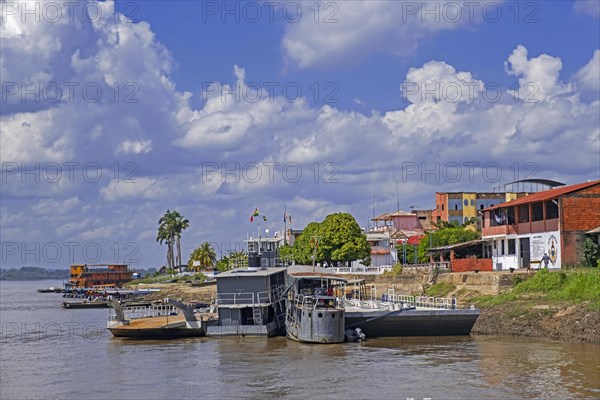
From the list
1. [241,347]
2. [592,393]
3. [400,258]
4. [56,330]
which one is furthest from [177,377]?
[400,258]

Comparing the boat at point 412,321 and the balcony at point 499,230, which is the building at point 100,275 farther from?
the boat at point 412,321

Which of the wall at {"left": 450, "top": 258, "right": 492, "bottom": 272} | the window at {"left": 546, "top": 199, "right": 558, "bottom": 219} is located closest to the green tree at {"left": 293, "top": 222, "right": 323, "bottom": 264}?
the wall at {"left": 450, "top": 258, "right": 492, "bottom": 272}

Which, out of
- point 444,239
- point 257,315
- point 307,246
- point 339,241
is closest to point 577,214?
point 257,315

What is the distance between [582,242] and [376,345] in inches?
726

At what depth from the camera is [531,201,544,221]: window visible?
188 feet

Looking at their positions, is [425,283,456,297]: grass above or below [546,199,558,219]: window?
below

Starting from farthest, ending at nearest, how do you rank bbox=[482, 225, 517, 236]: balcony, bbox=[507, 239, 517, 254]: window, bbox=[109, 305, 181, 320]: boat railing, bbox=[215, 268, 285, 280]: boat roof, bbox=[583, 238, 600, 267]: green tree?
bbox=[482, 225, 517, 236]: balcony
bbox=[507, 239, 517, 254]: window
bbox=[109, 305, 181, 320]: boat railing
bbox=[583, 238, 600, 267]: green tree
bbox=[215, 268, 285, 280]: boat roof

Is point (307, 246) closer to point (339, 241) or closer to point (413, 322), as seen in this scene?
point (339, 241)

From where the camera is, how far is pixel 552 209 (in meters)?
55.3

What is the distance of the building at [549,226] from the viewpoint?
5316 cm

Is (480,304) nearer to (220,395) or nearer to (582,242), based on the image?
(582,242)

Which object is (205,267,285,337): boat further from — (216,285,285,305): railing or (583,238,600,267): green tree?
(583,238,600,267): green tree

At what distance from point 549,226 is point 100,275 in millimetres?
125757

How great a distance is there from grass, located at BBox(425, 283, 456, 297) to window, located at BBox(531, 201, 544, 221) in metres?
7.53
